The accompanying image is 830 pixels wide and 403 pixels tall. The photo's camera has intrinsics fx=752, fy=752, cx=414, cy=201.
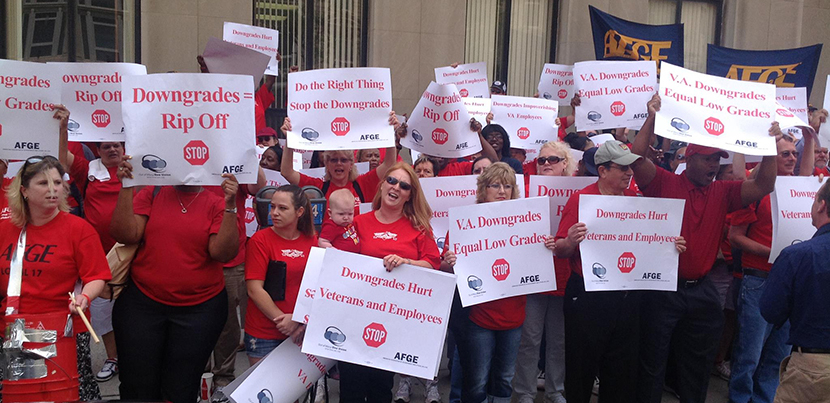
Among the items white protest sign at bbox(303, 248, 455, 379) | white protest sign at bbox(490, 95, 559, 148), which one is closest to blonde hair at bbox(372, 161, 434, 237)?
white protest sign at bbox(303, 248, 455, 379)

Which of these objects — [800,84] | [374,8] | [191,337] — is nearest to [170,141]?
[191,337]

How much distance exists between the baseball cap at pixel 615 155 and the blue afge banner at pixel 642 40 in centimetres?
354

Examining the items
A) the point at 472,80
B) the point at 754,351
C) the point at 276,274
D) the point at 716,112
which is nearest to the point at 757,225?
the point at 754,351

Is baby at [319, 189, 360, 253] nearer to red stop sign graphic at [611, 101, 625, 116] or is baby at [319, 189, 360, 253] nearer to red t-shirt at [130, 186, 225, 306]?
red t-shirt at [130, 186, 225, 306]

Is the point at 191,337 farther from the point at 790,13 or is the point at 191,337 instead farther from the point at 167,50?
the point at 790,13

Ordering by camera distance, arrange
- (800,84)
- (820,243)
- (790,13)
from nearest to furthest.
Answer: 1. (820,243)
2. (800,84)
3. (790,13)

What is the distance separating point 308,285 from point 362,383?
806 mm

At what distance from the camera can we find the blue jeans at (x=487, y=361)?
5430mm

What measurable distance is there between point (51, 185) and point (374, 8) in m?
9.29

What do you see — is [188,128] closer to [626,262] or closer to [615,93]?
[626,262]

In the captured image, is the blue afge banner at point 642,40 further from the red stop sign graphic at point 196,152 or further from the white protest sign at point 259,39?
the red stop sign graphic at point 196,152

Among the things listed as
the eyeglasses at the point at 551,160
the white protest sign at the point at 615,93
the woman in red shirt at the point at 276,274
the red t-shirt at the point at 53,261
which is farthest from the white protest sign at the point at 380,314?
the white protest sign at the point at 615,93

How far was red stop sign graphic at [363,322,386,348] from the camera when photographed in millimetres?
4914

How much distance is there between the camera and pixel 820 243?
178 inches
